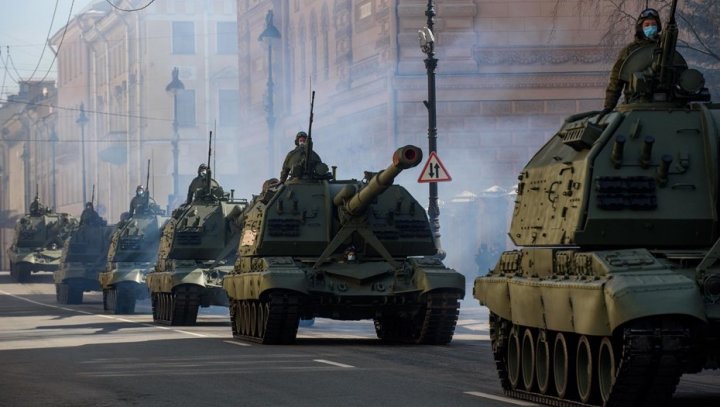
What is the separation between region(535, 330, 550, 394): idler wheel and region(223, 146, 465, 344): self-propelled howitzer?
21.8 ft

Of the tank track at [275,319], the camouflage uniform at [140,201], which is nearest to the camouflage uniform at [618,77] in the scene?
the tank track at [275,319]

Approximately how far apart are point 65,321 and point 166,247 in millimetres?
2306

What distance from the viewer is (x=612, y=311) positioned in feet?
40.3

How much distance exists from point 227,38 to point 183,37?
2408 mm

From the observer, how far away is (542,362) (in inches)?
585

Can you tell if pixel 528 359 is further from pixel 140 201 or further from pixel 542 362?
pixel 140 201

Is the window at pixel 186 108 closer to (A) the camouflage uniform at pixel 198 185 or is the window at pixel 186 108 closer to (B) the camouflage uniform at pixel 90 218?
(B) the camouflage uniform at pixel 90 218

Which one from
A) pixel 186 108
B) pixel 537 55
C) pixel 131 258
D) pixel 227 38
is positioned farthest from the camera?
pixel 227 38

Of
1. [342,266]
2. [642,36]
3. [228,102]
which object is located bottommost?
[342,266]

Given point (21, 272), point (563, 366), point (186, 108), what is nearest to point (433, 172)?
point (563, 366)

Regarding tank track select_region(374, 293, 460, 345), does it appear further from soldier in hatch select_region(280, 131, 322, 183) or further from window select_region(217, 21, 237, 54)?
window select_region(217, 21, 237, 54)

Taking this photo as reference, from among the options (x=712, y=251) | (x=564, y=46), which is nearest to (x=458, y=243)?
(x=564, y=46)

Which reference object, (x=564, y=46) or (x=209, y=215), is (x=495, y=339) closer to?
(x=209, y=215)

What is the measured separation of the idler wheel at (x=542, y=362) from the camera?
1455cm
